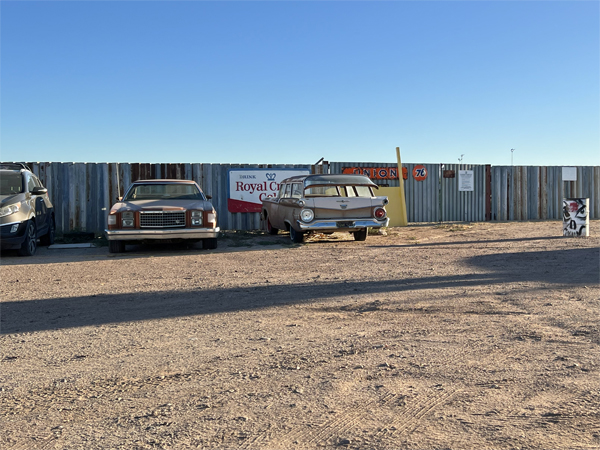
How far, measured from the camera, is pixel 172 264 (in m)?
9.52

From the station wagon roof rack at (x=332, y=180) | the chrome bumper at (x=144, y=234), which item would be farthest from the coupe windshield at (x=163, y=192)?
the station wagon roof rack at (x=332, y=180)

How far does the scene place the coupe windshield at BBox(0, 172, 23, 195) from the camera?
36.8 ft

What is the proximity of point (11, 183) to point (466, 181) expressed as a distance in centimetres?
1465

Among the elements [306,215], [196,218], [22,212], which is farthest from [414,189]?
[22,212]

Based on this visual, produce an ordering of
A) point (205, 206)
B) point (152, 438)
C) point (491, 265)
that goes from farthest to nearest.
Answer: point (205, 206), point (491, 265), point (152, 438)

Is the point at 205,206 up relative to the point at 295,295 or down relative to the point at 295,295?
up

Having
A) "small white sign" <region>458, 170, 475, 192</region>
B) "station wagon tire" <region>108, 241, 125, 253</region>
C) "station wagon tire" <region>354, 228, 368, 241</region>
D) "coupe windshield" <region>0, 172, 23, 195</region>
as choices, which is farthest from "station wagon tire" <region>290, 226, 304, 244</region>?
"small white sign" <region>458, 170, 475, 192</region>

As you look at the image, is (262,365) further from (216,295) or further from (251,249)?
(251,249)

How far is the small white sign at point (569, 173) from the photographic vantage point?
2078 cm

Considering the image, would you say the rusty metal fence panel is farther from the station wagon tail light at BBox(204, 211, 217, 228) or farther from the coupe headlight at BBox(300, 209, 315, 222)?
the station wagon tail light at BBox(204, 211, 217, 228)

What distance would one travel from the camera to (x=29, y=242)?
10836mm

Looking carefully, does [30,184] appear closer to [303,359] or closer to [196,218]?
[196,218]

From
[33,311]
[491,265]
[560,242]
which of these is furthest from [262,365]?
[560,242]

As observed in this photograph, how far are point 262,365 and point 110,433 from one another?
4.17ft
